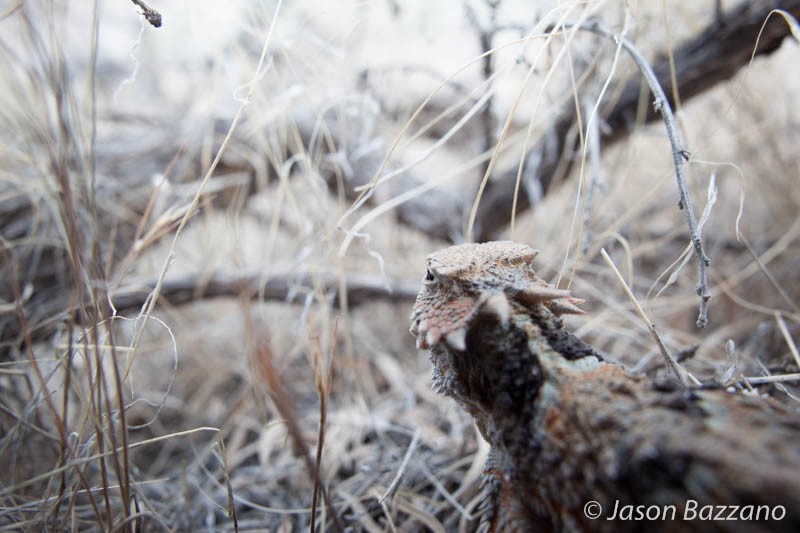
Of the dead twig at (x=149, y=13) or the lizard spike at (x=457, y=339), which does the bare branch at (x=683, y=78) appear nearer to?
the lizard spike at (x=457, y=339)

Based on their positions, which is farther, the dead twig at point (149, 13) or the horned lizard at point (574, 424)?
the dead twig at point (149, 13)

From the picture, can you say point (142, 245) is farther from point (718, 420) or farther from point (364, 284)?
point (718, 420)

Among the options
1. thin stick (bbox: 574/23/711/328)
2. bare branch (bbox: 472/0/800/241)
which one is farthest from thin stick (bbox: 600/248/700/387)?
bare branch (bbox: 472/0/800/241)

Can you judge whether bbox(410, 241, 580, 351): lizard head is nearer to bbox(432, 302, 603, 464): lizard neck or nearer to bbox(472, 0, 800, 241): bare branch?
bbox(432, 302, 603, 464): lizard neck

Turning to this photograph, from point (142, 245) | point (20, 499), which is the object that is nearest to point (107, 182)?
point (142, 245)

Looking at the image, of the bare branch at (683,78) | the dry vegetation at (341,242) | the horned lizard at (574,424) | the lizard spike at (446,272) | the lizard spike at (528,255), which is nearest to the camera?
the horned lizard at (574,424)

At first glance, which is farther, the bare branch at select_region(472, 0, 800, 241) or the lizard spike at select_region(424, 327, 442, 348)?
the bare branch at select_region(472, 0, 800, 241)

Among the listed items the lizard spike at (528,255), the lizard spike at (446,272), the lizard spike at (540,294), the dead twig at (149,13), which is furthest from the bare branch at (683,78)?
the dead twig at (149,13)
